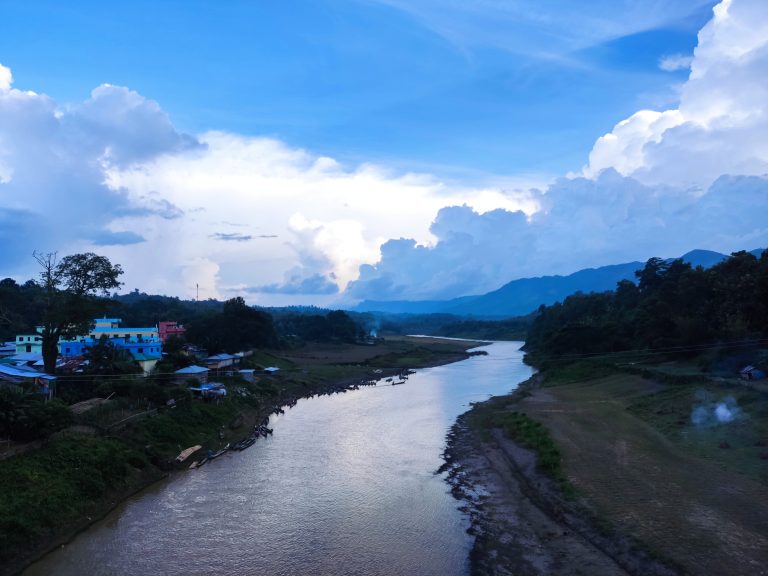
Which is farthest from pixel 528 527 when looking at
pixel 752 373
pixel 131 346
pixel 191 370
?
pixel 131 346

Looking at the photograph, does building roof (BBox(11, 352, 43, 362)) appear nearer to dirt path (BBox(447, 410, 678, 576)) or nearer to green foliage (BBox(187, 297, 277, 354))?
green foliage (BBox(187, 297, 277, 354))

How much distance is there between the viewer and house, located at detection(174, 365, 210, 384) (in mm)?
48438

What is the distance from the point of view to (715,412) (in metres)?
33.1

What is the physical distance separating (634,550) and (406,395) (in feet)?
141

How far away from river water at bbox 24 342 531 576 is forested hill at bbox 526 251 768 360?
31.9 m

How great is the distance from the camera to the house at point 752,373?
40312mm

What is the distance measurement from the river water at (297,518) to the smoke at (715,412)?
52.8 feet

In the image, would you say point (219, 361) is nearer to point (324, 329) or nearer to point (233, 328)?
point (233, 328)

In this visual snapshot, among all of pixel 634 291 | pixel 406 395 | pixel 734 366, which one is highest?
pixel 634 291

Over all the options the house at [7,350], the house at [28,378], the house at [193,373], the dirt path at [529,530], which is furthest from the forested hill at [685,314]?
the house at [7,350]

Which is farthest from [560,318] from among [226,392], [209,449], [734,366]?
[209,449]

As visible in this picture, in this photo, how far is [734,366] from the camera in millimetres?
44750

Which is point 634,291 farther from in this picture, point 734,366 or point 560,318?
point 734,366

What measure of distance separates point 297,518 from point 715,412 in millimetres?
25888
